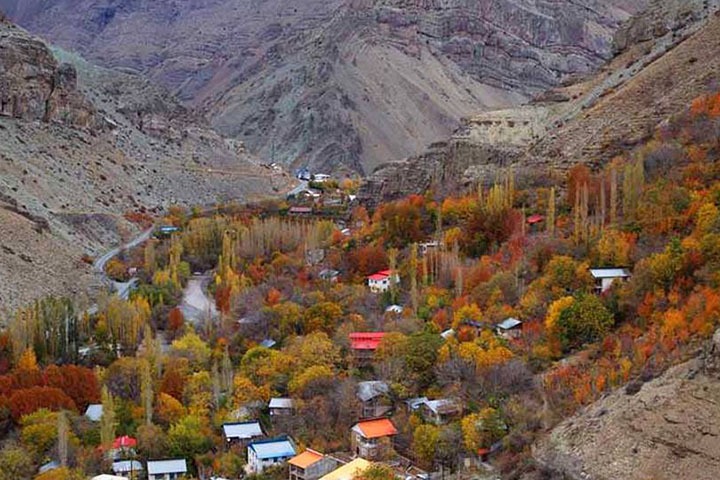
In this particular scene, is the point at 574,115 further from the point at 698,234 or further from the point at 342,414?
the point at 342,414

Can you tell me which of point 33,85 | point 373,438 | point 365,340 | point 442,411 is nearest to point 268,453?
point 373,438

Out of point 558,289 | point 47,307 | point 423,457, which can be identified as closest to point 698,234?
point 558,289

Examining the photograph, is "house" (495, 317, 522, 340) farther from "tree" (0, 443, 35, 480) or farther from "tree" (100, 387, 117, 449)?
"tree" (0, 443, 35, 480)

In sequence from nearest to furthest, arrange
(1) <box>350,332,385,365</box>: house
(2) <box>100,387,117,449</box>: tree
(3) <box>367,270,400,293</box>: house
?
(2) <box>100,387,117,449</box>: tree, (1) <box>350,332,385,365</box>: house, (3) <box>367,270,400,293</box>: house

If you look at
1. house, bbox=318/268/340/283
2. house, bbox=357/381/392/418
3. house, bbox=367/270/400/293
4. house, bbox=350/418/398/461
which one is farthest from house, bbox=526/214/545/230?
house, bbox=350/418/398/461

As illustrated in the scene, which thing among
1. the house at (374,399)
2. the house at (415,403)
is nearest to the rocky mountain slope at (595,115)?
the house at (374,399)
